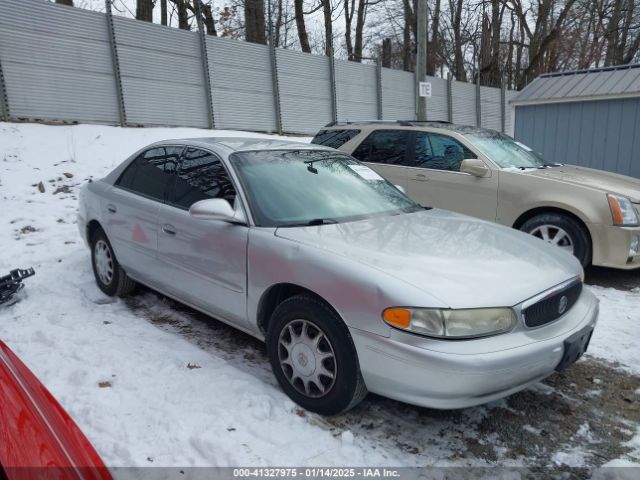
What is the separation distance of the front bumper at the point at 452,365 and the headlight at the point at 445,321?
4cm

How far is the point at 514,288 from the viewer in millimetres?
2645

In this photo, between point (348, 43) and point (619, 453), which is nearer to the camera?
point (619, 453)

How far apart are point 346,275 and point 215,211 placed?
1.02m

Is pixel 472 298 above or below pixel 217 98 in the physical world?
below

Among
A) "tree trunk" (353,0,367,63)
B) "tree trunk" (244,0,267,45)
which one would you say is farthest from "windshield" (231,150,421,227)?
"tree trunk" (353,0,367,63)

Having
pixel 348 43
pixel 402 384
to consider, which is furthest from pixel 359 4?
pixel 402 384

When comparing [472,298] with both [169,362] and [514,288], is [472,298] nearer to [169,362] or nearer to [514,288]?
[514,288]

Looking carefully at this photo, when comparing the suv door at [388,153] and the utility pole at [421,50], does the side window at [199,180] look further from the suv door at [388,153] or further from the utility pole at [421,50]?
the utility pole at [421,50]

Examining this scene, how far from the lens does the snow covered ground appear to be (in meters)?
2.59

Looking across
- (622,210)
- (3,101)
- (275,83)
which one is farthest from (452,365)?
(275,83)

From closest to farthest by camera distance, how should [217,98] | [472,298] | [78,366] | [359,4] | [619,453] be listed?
[472,298] → [619,453] → [78,366] → [217,98] → [359,4]

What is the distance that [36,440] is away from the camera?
1.60 metres

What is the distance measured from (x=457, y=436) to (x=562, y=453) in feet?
1.71

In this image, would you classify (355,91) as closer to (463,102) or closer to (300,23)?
(463,102)
